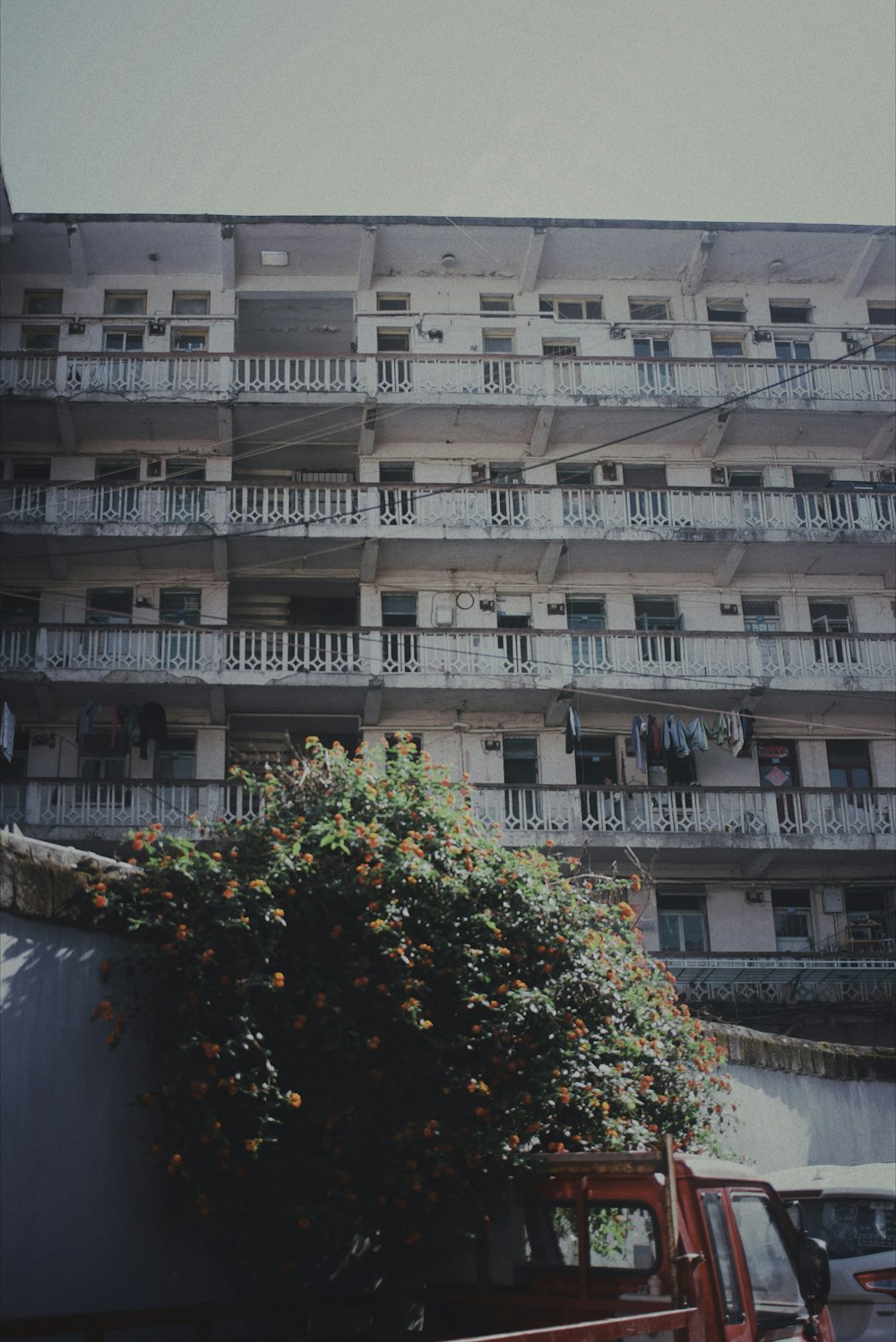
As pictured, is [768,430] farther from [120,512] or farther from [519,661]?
[120,512]

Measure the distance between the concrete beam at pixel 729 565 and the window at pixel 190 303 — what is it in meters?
12.0

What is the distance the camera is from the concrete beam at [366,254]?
29.2 meters

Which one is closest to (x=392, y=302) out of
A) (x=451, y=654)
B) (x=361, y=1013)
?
(x=451, y=654)

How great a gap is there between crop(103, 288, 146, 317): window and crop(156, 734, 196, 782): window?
9.45 metres

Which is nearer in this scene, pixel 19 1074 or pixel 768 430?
→ pixel 19 1074

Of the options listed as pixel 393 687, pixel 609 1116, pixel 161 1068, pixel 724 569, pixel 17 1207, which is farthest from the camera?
pixel 724 569

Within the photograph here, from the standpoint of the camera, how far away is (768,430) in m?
29.3

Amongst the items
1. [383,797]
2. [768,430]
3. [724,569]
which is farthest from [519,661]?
[383,797]

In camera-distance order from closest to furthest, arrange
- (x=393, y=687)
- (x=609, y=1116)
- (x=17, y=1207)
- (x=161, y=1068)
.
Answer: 1. (x=17, y=1207)
2. (x=161, y=1068)
3. (x=609, y=1116)
4. (x=393, y=687)

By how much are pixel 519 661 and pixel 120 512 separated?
813 centimetres

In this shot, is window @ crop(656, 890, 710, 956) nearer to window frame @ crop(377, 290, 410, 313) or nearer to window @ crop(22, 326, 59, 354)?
window frame @ crop(377, 290, 410, 313)

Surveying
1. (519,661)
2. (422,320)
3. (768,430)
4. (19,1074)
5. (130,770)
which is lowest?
(19,1074)

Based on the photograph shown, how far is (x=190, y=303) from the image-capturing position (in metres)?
30.1

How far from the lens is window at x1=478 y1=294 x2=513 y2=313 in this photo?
100 feet
